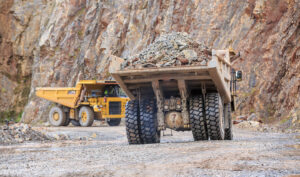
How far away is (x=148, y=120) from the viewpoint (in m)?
8.88

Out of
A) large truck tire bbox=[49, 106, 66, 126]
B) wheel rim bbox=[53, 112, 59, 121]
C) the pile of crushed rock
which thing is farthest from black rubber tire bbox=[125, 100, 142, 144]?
wheel rim bbox=[53, 112, 59, 121]

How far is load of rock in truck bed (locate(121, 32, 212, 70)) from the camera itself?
8.07 meters

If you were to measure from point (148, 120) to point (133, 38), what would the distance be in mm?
22712

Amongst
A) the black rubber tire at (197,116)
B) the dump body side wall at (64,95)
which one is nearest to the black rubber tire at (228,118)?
the black rubber tire at (197,116)

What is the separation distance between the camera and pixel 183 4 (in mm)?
27625

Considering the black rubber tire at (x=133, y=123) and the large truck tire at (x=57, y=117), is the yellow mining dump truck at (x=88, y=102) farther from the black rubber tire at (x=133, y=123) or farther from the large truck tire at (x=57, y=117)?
the black rubber tire at (x=133, y=123)

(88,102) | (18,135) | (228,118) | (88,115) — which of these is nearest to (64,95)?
(88,102)

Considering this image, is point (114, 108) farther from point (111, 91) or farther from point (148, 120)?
point (148, 120)

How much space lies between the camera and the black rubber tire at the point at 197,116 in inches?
337

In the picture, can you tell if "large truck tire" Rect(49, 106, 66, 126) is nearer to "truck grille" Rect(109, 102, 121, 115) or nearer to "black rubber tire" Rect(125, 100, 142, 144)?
"truck grille" Rect(109, 102, 121, 115)

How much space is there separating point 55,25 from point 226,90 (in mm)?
Answer: 31100

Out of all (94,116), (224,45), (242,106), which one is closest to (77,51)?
(94,116)

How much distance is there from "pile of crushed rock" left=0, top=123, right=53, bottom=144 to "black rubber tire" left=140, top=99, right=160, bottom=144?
391cm

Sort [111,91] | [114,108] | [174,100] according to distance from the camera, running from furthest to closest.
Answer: [111,91]
[114,108]
[174,100]
